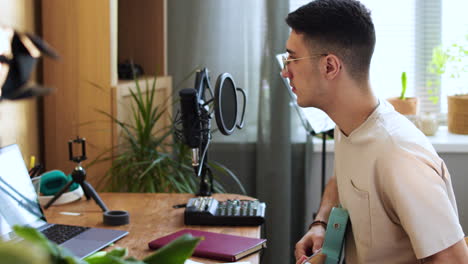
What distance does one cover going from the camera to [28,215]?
175 centimetres

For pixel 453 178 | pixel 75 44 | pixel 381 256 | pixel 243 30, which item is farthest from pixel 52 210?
pixel 453 178

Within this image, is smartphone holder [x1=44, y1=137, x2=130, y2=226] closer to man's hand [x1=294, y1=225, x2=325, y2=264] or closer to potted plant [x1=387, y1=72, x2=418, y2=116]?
man's hand [x1=294, y1=225, x2=325, y2=264]

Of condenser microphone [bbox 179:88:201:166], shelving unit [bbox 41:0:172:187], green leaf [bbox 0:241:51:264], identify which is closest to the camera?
green leaf [bbox 0:241:51:264]

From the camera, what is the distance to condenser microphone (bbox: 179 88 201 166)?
195 centimetres

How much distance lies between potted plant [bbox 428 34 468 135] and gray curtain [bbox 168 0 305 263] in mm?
759

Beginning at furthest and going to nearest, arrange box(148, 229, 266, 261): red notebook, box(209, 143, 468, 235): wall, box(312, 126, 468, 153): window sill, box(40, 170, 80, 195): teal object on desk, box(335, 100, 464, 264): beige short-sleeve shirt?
box(209, 143, 468, 235): wall
box(312, 126, 468, 153): window sill
box(40, 170, 80, 195): teal object on desk
box(148, 229, 266, 261): red notebook
box(335, 100, 464, 264): beige short-sleeve shirt

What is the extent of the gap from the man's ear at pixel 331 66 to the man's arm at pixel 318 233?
17.4 inches

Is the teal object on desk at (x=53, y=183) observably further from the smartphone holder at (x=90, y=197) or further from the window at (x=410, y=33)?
the window at (x=410, y=33)

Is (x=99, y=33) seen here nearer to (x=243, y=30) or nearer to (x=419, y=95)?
(x=243, y=30)

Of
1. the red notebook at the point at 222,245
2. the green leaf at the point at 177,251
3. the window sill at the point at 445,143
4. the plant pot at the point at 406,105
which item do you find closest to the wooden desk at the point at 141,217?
the red notebook at the point at 222,245

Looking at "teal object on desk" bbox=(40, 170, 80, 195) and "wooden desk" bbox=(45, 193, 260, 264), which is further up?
"teal object on desk" bbox=(40, 170, 80, 195)

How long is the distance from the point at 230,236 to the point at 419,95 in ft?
6.67

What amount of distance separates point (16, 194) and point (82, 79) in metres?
0.92

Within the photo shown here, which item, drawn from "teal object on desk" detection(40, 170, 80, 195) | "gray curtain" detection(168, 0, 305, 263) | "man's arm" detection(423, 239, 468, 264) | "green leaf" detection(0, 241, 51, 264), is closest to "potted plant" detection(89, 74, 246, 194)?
"teal object on desk" detection(40, 170, 80, 195)
